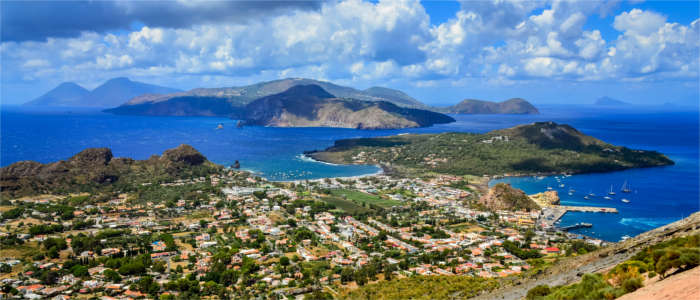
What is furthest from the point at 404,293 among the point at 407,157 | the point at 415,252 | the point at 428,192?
the point at 407,157

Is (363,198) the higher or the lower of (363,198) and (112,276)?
the higher

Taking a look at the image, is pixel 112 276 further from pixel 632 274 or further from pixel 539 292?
pixel 632 274

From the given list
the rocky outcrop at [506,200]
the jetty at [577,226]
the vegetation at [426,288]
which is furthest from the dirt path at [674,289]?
the rocky outcrop at [506,200]

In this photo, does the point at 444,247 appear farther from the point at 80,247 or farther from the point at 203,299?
the point at 80,247

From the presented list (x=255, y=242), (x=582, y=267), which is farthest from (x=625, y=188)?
(x=255, y=242)

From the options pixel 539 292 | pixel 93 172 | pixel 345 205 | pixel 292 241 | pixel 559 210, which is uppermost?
pixel 539 292

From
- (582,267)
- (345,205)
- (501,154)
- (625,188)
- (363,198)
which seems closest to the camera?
(582,267)
